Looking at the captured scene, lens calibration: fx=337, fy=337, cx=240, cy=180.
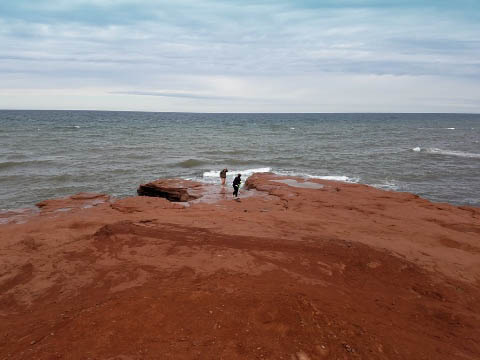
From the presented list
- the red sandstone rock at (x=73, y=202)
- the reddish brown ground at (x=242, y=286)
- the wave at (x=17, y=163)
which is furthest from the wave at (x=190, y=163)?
the reddish brown ground at (x=242, y=286)

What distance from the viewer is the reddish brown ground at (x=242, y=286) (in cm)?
471

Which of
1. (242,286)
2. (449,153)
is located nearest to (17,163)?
(242,286)

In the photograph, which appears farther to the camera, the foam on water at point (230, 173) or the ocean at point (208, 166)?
the foam on water at point (230, 173)

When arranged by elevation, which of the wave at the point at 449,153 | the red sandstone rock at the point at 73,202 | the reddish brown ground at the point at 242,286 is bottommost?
the red sandstone rock at the point at 73,202

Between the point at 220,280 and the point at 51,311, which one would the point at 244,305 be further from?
the point at 51,311

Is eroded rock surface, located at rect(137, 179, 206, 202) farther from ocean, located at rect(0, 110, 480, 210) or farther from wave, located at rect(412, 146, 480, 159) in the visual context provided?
wave, located at rect(412, 146, 480, 159)

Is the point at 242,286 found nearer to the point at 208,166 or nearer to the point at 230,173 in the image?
the point at 230,173

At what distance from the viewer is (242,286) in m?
6.21

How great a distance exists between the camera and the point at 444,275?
7.36 m

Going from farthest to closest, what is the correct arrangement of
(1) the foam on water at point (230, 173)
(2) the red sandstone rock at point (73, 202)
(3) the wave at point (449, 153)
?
(3) the wave at point (449, 153) < (1) the foam on water at point (230, 173) < (2) the red sandstone rock at point (73, 202)

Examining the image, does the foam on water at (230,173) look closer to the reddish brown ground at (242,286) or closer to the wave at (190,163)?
the wave at (190,163)

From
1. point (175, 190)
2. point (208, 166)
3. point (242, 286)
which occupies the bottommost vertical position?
point (208, 166)

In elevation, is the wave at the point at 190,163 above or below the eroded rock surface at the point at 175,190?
below

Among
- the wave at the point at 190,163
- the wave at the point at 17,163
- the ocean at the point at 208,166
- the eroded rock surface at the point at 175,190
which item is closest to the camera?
the eroded rock surface at the point at 175,190
